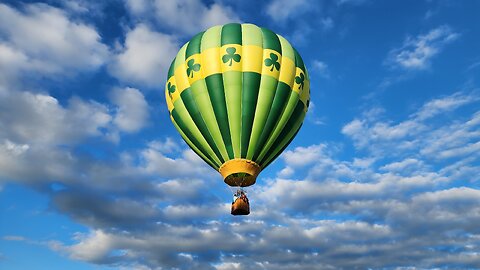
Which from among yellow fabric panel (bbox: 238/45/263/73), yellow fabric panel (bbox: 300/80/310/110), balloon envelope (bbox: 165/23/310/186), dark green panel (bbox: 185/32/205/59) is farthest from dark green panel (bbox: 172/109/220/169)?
yellow fabric panel (bbox: 300/80/310/110)

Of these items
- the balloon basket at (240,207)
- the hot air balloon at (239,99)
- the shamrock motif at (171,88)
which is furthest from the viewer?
the shamrock motif at (171,88)

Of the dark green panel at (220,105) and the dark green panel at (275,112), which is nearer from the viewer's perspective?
the dark green panel at (220,105)

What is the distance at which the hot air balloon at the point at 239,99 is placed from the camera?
1166 inches

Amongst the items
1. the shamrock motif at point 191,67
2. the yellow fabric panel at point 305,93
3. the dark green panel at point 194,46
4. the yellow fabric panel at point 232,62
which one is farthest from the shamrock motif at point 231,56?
the yellow fabric panel at point 305,93

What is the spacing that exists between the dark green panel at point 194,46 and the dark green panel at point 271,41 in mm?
4270

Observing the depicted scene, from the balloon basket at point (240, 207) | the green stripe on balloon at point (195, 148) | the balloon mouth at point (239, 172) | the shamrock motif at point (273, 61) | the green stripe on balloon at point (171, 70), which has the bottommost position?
the balloon basket at point (240, 207)

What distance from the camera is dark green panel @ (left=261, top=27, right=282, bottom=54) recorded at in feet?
102

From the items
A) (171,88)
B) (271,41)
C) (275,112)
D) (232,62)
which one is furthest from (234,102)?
(171,88)

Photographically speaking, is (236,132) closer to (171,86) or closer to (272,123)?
(272,123)

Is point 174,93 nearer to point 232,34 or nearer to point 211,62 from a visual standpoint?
point 211,62

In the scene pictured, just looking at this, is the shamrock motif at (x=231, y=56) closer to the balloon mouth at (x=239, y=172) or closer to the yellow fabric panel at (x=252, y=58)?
the yellow fabric panel at (x=252, y=58)

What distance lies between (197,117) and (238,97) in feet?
9.86

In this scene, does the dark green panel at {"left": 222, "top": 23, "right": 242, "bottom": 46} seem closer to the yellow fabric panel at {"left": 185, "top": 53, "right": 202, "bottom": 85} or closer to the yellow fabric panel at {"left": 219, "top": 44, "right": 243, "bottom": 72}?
the yellow fabric panel at {"left": 219, "top": 44, "right": 243, "bottom": 72}

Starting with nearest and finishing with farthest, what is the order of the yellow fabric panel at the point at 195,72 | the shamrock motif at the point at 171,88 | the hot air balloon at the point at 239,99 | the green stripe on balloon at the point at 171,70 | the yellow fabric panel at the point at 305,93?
the hot air balloon at the point at 239,99 < the yellow fabric panel at the point at 195,72 < the yellow fabric panel at the point at 305,93 < the shamrock motif at the point at 171,88 < the green stripe on balloon at the point at 171,70
